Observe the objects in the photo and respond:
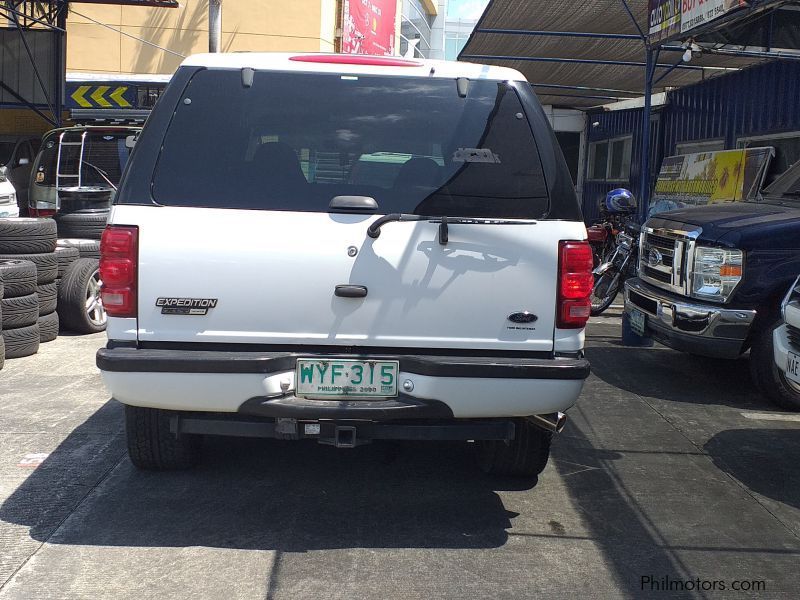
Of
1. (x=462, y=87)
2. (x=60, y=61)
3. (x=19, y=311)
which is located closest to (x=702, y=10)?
(x=462, y=87)

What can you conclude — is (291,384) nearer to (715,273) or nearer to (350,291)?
(350,291)

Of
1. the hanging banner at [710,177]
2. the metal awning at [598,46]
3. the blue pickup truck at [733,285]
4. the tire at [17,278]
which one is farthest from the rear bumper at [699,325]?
the tire at [17,278]

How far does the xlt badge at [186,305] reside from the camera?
3805 mm

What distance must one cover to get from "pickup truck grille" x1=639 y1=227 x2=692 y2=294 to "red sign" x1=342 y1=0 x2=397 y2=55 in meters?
15.3

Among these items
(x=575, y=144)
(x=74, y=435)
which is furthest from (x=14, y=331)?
(x=575, y=144)

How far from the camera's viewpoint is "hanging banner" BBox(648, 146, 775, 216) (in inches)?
431

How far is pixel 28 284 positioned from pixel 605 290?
6213 mm

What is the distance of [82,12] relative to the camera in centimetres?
2277

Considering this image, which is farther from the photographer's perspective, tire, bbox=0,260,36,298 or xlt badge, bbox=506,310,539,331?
tire, bbox=0,260,36,298

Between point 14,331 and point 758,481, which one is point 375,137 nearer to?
point 758,481

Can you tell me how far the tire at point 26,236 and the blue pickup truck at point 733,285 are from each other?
5171 millimetres

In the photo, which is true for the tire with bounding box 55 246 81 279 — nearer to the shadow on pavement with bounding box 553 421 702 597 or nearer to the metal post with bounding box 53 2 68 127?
the shadow on pavement with bounding box 553 421 702 597

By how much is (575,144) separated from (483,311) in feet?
72.7

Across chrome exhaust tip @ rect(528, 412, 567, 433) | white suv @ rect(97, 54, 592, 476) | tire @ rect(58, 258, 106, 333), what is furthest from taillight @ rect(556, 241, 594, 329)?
tire @ rect(58, 258, 106, 333)
